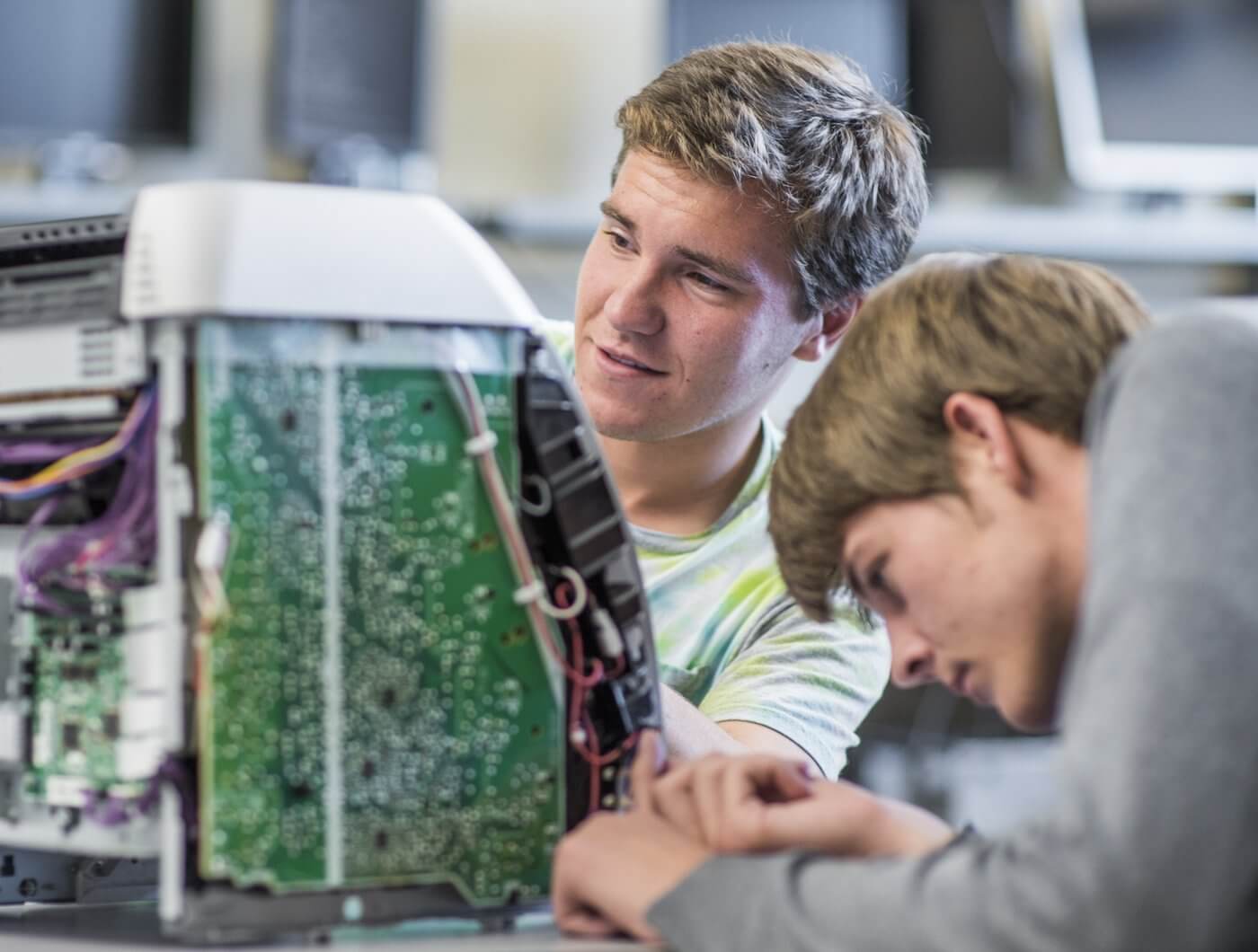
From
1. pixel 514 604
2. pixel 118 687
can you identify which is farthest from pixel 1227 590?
pixel 118 687

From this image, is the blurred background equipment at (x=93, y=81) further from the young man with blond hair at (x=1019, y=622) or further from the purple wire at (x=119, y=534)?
the young man with blond hair at (x=1019, y=622)

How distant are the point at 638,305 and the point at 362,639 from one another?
29.3 inches

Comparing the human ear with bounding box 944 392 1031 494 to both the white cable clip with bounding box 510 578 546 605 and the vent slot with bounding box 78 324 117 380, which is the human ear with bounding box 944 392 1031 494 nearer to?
the white cable clip with bounding box 510 578 546 605

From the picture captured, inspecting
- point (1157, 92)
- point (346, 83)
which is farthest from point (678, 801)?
point (1157, 92)

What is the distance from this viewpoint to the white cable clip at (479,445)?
95 cm

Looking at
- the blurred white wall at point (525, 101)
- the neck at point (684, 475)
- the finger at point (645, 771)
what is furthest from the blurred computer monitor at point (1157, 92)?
the finger at point (645, 771)

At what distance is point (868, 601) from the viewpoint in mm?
993

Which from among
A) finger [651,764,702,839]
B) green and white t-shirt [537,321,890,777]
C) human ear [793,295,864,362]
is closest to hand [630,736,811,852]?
finger [651,764,702,839]

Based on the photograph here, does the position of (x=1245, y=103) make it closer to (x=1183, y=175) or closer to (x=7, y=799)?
(x=1183, y=175)

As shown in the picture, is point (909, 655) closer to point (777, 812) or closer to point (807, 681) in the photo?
point (777, 812)

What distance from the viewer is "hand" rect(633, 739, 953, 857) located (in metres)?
0.87

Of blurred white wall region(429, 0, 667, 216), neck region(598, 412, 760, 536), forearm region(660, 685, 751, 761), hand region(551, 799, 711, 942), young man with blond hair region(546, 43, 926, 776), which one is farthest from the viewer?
blurred white wall region(429, 0, 667, 216)

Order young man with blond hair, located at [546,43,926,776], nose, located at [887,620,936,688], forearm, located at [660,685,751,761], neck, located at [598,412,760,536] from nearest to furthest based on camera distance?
nose, located at [887,620,936,688], forearm, located at [660,685,751,761], young man with blond hair, located at [546,43,926,776], neck, located at [598,412,760,536]

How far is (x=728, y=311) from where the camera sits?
63.7 inches
